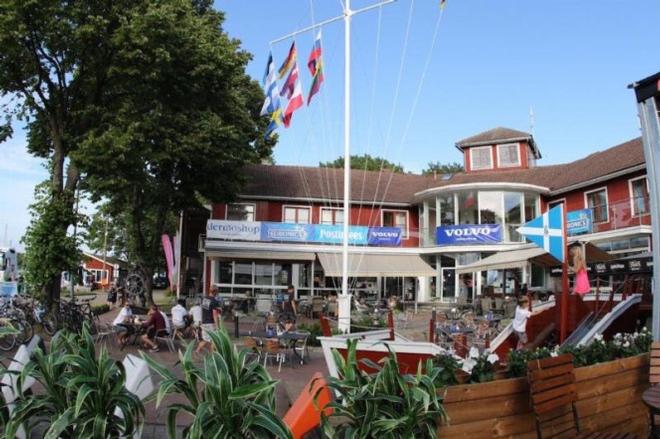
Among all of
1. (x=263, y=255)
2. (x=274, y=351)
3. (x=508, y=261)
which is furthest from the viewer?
(x=263, y=255)

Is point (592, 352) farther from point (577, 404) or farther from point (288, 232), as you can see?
point (288, 232)

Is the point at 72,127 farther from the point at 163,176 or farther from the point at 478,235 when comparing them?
the point at 478,235

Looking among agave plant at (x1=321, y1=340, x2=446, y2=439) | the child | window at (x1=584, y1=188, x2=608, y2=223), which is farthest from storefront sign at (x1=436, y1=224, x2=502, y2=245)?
agave plant at (x1=321, y1=340, x2=446, y2=439)

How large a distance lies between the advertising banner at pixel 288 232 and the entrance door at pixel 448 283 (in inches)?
299

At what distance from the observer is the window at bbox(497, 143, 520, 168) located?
30544 millimetres

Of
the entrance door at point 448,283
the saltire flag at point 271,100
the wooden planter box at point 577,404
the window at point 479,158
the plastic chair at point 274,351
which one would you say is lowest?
the plastic chair at point 274,351

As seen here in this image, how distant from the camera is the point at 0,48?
14094 mm

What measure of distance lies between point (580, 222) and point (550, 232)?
62.2 ft

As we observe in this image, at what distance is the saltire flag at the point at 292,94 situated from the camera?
14547mm

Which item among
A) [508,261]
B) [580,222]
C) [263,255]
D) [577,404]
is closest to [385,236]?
[263,255]

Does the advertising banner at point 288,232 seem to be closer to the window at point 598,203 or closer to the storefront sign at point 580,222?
the storefront sign at point 580,222

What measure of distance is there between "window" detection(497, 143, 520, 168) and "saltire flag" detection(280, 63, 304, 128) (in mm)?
19333

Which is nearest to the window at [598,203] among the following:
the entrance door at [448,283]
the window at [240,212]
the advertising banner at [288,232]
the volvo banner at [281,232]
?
the entrance door at [448,283]

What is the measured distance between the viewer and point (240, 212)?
30.0 metres
